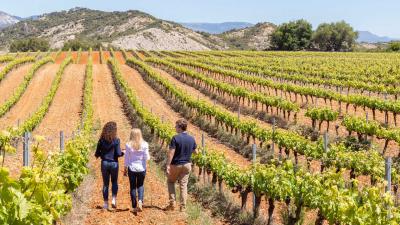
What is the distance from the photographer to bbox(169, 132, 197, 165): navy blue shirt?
10.6 metres

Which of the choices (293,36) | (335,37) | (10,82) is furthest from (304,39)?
(10,82)

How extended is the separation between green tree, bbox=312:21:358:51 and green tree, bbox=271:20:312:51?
244 centimetres

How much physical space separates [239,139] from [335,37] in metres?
101

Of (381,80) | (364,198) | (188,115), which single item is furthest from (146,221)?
(381,80)

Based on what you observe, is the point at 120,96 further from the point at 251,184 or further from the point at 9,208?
the point at 9,208

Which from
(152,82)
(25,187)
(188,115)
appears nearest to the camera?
(25,187)

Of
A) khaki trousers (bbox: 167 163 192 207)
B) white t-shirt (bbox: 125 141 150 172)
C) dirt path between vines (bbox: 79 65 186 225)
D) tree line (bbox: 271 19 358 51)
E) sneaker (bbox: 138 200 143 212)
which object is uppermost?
tree line (bbox: 271 19 358 51)

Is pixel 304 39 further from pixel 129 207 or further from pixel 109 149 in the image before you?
pixel 109 149

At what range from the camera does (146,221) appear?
35.0ft

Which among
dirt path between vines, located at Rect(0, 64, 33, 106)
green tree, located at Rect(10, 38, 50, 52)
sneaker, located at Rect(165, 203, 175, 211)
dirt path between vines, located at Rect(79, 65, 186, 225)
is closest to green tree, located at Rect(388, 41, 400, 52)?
green tree, located at Rect(10, 38, 50, 52)

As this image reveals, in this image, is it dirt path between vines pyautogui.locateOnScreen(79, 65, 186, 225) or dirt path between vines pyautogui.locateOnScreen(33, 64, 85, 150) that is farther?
Result: dirt path between vines pyautogui.locateOnScreen(33, 64, 85, 150)

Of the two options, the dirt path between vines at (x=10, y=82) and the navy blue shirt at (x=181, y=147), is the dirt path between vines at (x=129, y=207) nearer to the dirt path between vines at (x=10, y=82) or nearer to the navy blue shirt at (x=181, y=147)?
the navy blue shirt at (x=181, y=147)

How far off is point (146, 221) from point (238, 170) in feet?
10.0

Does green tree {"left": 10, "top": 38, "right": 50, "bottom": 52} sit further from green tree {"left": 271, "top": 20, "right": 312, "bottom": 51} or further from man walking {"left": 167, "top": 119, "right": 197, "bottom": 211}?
man walking {"left": 167, "top": 119, "right": 197, "bottom": 211}
